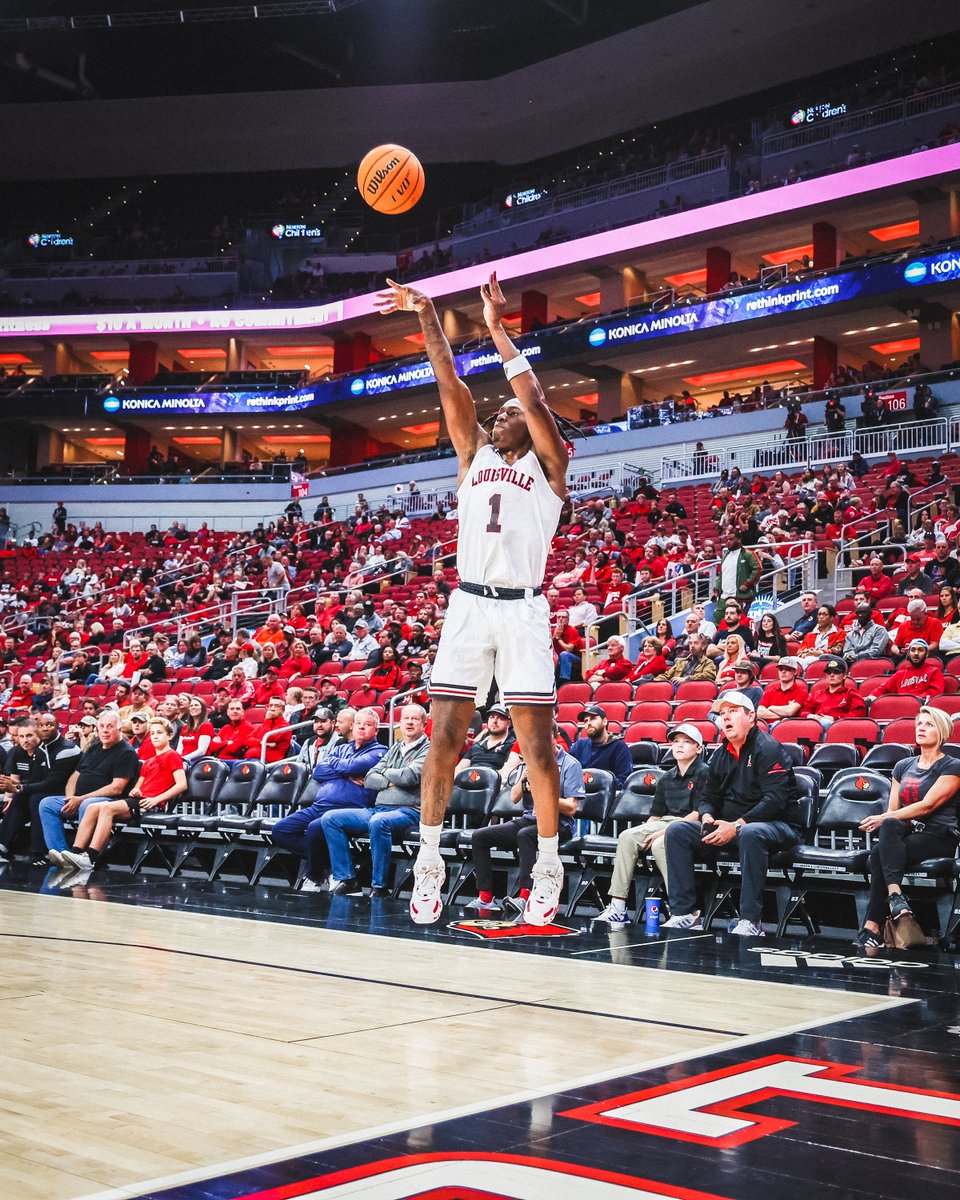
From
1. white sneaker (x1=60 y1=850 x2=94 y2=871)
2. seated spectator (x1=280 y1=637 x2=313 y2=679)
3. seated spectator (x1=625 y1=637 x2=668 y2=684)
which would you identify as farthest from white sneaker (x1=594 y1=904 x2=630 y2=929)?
seated spectator (x1=280 y1=637 x2=313 y2=679)

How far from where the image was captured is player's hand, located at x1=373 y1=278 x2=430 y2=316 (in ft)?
14.5

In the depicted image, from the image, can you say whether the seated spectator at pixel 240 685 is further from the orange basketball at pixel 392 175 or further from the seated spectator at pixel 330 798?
the orange basketball at pixel 392 175

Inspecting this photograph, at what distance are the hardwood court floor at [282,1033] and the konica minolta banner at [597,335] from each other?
2213 centimetres

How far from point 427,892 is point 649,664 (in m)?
7.61

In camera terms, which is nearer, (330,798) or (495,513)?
(495,513)

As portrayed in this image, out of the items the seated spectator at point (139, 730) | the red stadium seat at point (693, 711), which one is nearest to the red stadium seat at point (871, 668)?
the red stadium seat at point (693, 711)

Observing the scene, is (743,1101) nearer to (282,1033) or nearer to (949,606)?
(282,1033)

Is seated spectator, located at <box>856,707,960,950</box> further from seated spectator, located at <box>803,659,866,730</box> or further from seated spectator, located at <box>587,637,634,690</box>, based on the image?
seated spectator, located at <box>587,637,634,690</box>

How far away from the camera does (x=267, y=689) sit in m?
13.9

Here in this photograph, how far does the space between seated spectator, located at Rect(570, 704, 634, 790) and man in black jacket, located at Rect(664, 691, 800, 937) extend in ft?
3.91

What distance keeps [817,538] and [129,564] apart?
18444mm

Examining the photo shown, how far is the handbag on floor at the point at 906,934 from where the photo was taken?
6113mm

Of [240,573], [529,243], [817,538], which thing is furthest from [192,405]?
[817,538]

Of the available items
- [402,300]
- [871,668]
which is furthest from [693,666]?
[402,300]
